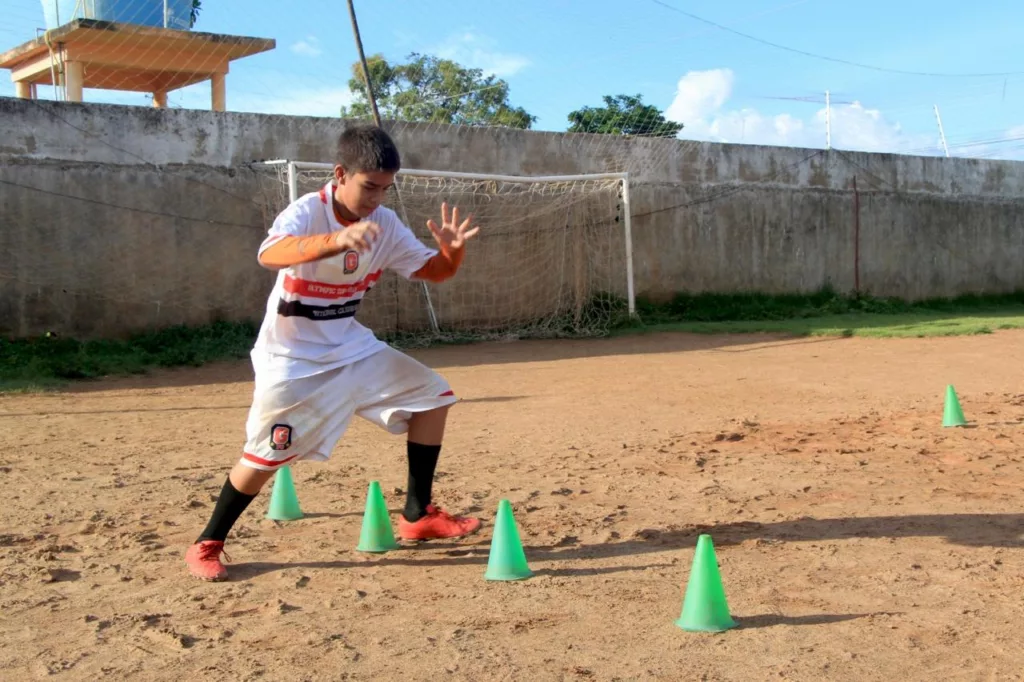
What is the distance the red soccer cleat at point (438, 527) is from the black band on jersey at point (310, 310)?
1.03 meters

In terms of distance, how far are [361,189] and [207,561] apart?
1.65 m

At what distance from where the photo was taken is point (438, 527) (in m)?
4.66

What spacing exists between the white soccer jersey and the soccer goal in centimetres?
930

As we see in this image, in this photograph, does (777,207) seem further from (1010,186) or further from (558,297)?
(1010,186)

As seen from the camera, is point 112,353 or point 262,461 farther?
point 112,353

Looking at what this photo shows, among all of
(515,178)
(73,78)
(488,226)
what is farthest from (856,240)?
(73,78)

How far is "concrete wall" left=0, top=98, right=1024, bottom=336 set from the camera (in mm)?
11922

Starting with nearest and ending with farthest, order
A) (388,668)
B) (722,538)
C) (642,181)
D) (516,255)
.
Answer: (388,668) < (722,538) < (516,255) < (642,181)

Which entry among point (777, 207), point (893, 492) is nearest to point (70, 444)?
point (893, 492)

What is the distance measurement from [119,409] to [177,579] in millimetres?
5121

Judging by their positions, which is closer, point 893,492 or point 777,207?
point 893,492

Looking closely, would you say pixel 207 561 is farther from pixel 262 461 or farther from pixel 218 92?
pixel 218 92

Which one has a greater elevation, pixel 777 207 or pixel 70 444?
pixel 777 207

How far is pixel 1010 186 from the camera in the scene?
69.7ft
